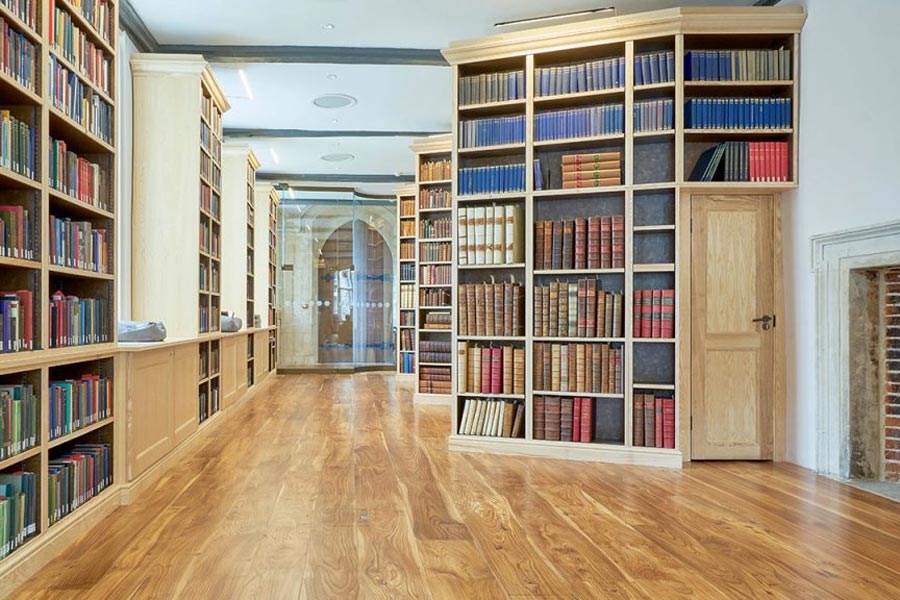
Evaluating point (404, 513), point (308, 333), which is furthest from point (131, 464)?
point (308, 333)

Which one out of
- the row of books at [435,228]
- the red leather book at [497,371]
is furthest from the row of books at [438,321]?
the red leather book at [497,371]

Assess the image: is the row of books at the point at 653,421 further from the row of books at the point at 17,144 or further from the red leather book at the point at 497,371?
the row of books at the point at 17,144

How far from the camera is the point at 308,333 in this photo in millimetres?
12234

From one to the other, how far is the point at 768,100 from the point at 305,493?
4.09 metres

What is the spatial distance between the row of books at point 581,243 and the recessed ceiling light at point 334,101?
3.63 m

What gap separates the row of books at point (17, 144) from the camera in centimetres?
267

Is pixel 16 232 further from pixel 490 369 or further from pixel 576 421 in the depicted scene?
pixel 576 421

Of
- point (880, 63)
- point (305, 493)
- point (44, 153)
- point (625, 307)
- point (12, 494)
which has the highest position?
point (880, 63)

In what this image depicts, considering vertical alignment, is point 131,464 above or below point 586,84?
below

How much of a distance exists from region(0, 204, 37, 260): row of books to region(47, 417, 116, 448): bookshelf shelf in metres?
0.80

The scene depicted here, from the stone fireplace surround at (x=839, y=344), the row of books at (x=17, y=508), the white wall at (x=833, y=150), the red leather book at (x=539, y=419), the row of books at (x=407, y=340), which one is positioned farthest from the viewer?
the row of books at (x=407, y=340)

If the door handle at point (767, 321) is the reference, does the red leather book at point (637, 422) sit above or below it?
below

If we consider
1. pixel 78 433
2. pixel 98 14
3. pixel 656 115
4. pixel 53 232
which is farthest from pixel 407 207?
pixel 78 433

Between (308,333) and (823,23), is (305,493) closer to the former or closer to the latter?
(823,23)
